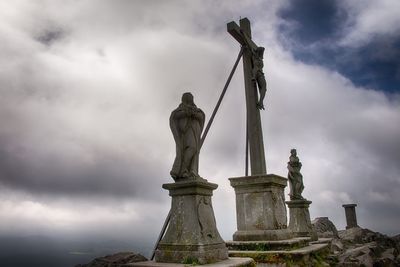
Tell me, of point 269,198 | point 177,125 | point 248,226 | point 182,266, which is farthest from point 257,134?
point 182,266

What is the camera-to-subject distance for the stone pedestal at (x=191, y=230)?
4.96 m

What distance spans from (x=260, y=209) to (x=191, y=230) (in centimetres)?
322

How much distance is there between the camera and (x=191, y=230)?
16.8ft

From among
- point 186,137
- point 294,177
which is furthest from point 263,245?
point 294,177

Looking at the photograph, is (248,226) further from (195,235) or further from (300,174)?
(300,174)

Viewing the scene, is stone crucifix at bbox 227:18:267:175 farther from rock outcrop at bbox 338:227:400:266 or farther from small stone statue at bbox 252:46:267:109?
rock outcrop at bbox 338:227:400:266

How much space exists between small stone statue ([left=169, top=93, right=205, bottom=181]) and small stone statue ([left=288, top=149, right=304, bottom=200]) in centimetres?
623

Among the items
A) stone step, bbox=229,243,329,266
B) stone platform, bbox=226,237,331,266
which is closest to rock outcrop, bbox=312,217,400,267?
stone platform, bbox=226,237,331,266

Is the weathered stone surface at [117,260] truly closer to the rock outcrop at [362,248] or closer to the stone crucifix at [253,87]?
the stone crucifix at [253,87]

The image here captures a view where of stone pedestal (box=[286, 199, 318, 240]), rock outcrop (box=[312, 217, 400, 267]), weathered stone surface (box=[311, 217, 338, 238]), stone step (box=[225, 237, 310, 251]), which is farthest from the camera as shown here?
weathered stone surface (box=[311, 217, 338, 238])

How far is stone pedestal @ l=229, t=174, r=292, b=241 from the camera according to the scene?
25.3ft

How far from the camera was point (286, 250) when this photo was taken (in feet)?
23.3

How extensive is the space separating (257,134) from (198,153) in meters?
3.76

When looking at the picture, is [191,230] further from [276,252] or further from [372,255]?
[372,255]
